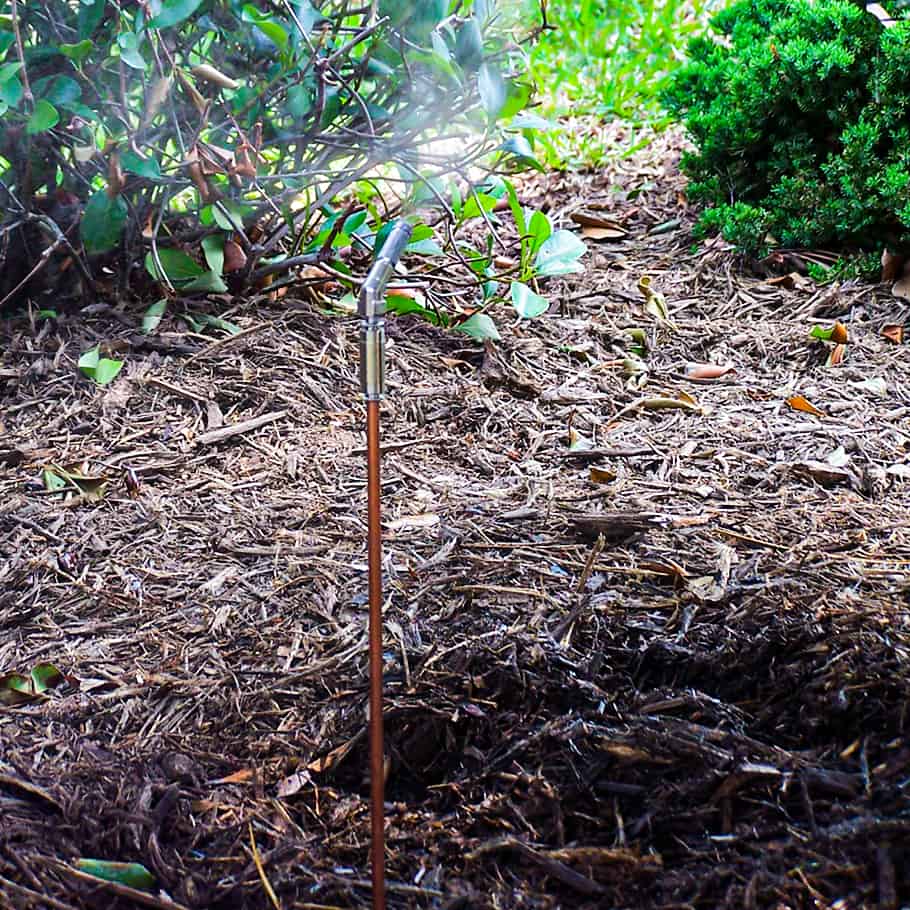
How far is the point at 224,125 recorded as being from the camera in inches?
100

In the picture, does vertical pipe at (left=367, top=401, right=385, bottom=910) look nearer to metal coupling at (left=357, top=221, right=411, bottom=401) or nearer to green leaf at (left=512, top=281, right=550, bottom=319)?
metal coupling at (left=357, top=221, right=411, bottom=401)

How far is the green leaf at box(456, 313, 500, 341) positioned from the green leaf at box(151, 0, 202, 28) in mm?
1048

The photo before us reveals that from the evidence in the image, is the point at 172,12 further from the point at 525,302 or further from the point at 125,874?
the point at 125,874

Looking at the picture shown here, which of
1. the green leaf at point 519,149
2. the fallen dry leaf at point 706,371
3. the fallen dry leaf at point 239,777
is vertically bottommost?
the fallen dry leaf at point 239,777

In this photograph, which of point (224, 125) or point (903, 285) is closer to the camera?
point (224, 125)

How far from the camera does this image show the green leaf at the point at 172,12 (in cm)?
217

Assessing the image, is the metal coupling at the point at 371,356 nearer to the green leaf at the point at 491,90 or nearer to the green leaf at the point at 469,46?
the green leaf at the point at 491,90

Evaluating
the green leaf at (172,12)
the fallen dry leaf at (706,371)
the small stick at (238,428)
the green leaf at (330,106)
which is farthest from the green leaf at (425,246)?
the green leaf at (172,12)

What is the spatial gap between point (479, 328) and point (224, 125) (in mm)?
827

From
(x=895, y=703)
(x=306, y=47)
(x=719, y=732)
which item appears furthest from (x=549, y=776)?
(x=306, y=47)

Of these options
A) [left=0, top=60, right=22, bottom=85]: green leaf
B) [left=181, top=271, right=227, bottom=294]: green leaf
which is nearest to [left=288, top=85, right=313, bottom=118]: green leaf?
[left=181, top=271, right=227, bottom=294]: green leaf

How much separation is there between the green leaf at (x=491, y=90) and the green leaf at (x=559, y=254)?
0.43 m

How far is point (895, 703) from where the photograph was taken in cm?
148

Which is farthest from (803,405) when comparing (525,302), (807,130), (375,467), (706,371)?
(375,467)
